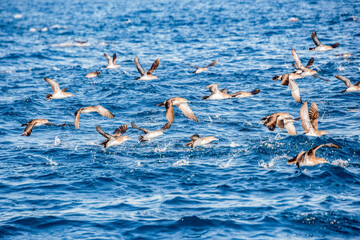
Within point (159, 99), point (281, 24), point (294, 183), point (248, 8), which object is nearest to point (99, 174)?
point (294, 183)

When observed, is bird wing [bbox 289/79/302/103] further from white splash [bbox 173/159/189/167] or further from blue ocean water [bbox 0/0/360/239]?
white splash [bbox 173/159/189/167]

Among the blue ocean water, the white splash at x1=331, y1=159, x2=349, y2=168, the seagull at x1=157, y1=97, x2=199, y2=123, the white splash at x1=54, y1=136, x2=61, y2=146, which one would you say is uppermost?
the seagull at x1=157, y1=97, x2=199, y2=123

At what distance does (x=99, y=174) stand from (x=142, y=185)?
168 cm

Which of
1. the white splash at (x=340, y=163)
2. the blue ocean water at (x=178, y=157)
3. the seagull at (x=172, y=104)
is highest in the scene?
the seagull at (x=172, y=104)

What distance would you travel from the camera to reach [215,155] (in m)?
16.2

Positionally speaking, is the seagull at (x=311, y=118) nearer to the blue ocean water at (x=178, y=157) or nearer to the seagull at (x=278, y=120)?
the seagull at (x=278, y=120)

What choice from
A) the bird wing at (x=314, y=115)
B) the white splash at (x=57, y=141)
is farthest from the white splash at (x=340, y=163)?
the white splash at (x=57, y=141)

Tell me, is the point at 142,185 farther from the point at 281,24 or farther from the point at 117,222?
the point at 281,24

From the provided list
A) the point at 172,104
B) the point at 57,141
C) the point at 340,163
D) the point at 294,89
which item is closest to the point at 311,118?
the point at 340,163

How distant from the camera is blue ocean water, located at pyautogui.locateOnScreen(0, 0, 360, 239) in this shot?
1173 centimetres

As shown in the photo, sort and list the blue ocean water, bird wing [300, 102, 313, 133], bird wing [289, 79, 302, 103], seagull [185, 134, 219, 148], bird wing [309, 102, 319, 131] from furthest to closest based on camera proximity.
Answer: bird wing [289, 79, 302, 103]
seagull [185, 134, 219, 148]
bird wing [309, 102, 319, 131]
bird wing [300, 102, 313, 133]
the blue ocean water

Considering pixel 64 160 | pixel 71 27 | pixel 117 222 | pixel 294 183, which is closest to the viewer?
pixel 117 222

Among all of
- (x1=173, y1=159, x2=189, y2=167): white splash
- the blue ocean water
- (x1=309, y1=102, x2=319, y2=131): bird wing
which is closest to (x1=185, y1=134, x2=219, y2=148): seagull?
the blue ocean water

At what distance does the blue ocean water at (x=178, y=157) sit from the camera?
38.5ft
